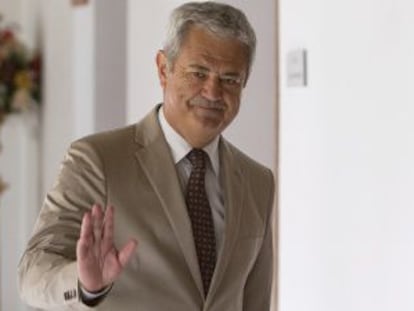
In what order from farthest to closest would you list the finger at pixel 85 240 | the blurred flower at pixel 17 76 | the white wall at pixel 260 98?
the blurred flower at pixel 17 76
the white wall at pixel 260 98
the finger at pixel 85 240

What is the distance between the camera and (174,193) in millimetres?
1505

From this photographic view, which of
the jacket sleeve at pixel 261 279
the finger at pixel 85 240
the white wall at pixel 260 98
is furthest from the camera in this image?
the white wall at pixel 260 98

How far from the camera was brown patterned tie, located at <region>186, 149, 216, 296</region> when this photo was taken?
1521 millimetres

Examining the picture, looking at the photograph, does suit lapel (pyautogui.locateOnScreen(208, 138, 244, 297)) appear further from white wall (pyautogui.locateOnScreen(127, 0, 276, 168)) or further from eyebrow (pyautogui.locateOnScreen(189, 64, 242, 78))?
white wall (pyautogui.locateOnScreen(127, 0, 276, 168))

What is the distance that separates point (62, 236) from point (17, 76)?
119 inches

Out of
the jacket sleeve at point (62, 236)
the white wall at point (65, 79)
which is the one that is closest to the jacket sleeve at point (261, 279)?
the jacket sleeve at point (62, 236)

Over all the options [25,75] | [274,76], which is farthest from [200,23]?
[25,75]
